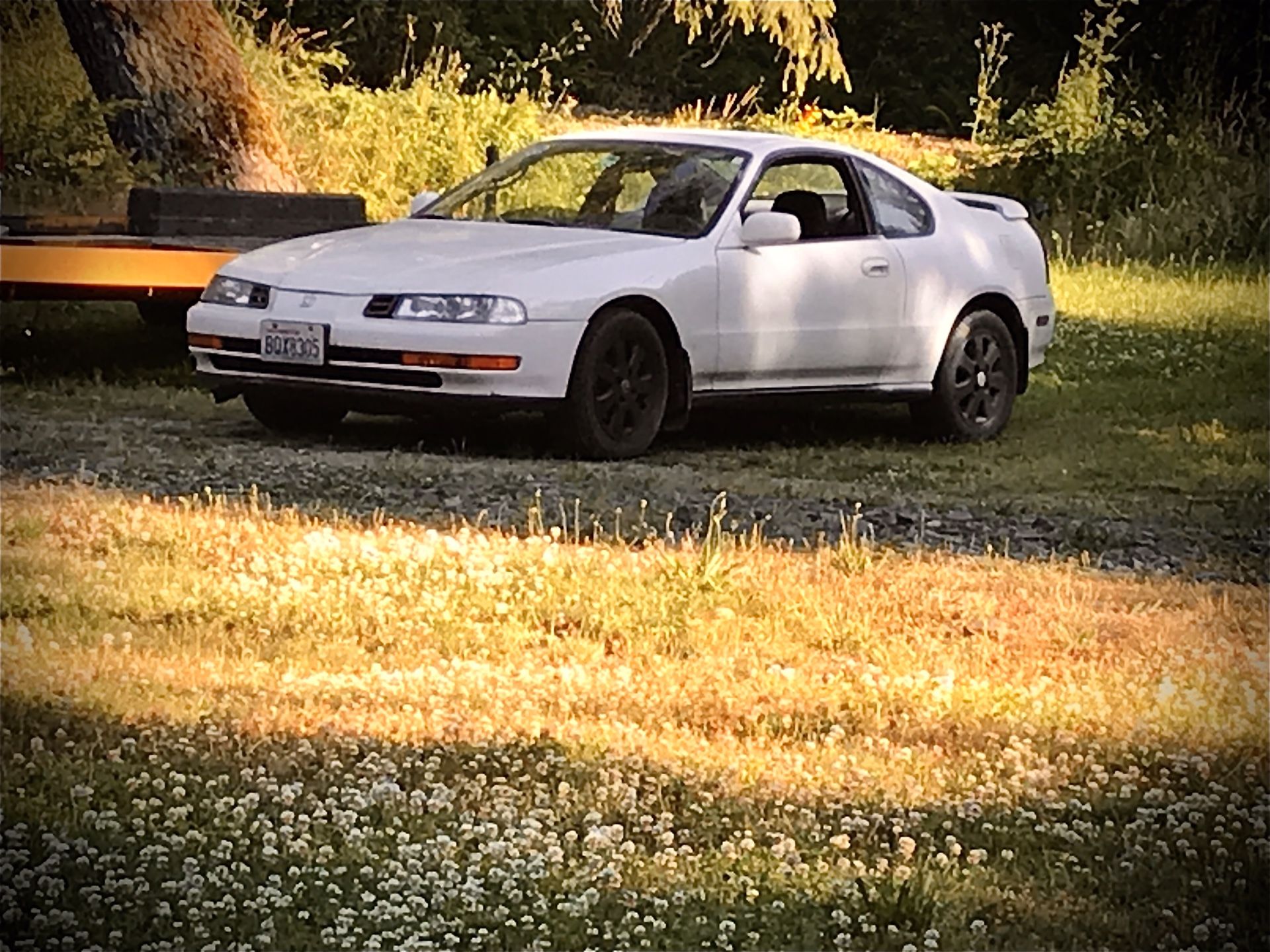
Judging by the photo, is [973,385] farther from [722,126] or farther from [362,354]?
[722,126]

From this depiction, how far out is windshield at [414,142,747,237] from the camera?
9.14 m

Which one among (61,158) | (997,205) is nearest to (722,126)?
(61,158)

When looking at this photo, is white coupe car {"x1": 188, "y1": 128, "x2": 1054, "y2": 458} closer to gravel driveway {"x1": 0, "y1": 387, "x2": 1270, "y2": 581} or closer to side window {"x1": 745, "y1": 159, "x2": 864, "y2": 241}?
side window {"x1": 745, "y1": 159, "x2": 864, "y2": 241}

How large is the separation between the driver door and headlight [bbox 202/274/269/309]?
1624 mm

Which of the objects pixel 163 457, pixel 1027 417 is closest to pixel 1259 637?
pixel 163 457

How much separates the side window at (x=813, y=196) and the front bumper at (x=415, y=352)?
142 cm

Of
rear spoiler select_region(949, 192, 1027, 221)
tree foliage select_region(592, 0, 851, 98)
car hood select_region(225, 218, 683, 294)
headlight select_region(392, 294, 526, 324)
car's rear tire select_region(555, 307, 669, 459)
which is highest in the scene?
tree foliage select_region(592, 0, 851, 98)

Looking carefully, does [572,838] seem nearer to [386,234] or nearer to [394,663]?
[394,663]

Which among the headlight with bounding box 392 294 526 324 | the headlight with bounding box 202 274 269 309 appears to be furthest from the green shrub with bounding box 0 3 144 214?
the headlight with bounding box 392 294 526 324

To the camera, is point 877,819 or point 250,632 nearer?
point 877,819

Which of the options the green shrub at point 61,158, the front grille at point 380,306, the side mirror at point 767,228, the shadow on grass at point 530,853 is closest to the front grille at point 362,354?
the front grille at point 380,306

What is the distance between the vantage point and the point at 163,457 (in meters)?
8.07

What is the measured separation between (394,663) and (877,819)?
1.45 m

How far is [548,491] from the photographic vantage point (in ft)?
25.2
